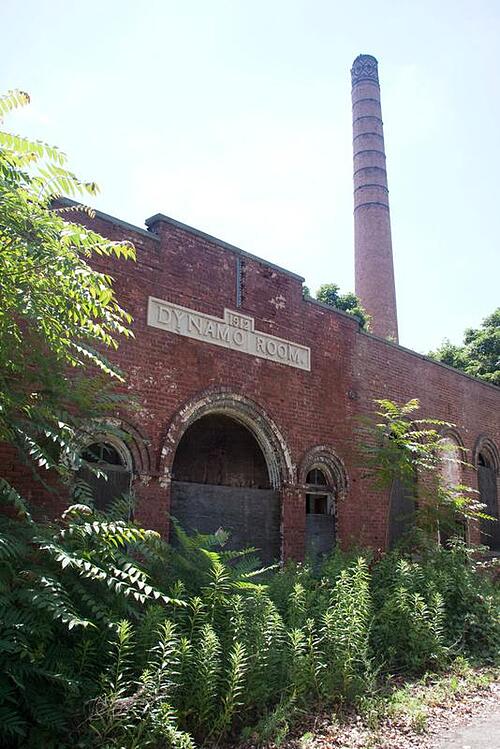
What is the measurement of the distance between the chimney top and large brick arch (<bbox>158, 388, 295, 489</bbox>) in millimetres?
28889

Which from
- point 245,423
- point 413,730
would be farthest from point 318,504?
point 413,730

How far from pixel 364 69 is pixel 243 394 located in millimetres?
29502

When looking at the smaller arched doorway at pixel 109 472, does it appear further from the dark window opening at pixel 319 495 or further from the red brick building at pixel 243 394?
the dark window opening at pixel 319 495

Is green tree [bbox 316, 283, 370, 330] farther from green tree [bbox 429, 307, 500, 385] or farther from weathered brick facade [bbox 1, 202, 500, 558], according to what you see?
weathered brick facade [bbox 1, 202, 500, 558]

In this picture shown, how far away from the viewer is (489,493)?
1827 centimetres

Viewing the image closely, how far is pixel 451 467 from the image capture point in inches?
666

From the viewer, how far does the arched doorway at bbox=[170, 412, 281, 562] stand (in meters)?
10.3

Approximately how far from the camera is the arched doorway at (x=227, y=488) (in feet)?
33.9

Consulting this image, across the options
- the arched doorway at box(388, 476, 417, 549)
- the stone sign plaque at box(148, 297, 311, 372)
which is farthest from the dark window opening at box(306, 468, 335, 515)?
the stone sign plaque at box(148, 297, 311, 372)

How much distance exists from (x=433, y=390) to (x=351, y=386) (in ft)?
12.4

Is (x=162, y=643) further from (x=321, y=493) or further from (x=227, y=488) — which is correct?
(x=321, y=493)

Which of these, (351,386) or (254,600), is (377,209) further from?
(254,600)

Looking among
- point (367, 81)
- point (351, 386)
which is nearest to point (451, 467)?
point (351, 386)

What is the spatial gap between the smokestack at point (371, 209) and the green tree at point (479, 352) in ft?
9.46
